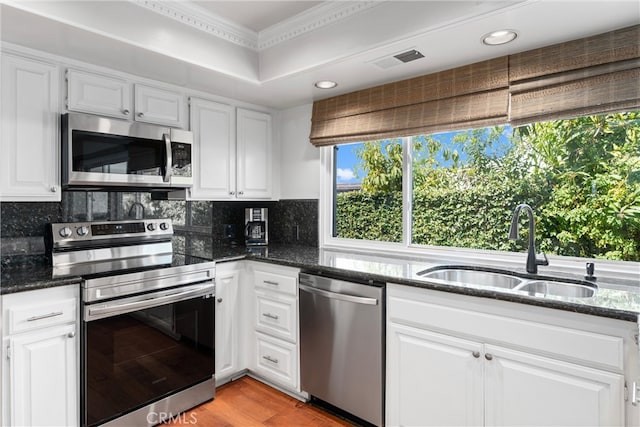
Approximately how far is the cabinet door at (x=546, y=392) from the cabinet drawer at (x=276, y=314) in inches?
46.7

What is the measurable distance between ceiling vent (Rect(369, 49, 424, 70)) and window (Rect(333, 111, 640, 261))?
0.60m

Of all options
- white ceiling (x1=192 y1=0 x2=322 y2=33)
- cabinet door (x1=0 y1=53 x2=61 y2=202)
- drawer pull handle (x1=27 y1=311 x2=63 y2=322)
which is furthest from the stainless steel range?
white ceiling (x1=192 y1=0 x2=322 y2=33)

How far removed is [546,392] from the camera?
1495mm

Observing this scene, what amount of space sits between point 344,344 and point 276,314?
0.57 meters

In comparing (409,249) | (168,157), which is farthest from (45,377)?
(409,249)

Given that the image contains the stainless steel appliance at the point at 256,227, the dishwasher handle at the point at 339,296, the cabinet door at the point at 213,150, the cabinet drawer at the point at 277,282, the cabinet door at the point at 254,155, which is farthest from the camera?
the stainless steel appliance at the point at 256,227

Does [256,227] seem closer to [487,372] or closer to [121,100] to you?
[121,100]

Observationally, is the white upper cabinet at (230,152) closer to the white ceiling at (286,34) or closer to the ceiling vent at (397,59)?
the white ceiling at (286,34)

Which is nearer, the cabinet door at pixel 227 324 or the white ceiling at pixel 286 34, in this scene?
the white ceiling at pixel 286 34

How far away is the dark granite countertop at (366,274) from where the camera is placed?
1.41m

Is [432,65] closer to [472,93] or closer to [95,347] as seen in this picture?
[472,93]

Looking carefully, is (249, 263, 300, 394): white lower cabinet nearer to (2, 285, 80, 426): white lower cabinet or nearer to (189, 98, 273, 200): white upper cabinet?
(189, 98, 273, 200): white upper cabinet

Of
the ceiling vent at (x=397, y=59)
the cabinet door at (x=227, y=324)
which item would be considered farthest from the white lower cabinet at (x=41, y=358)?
the ceiling vent at (x=397, y=59)

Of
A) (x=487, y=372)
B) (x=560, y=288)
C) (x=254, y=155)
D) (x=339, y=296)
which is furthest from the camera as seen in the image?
(x=254, y=155)
